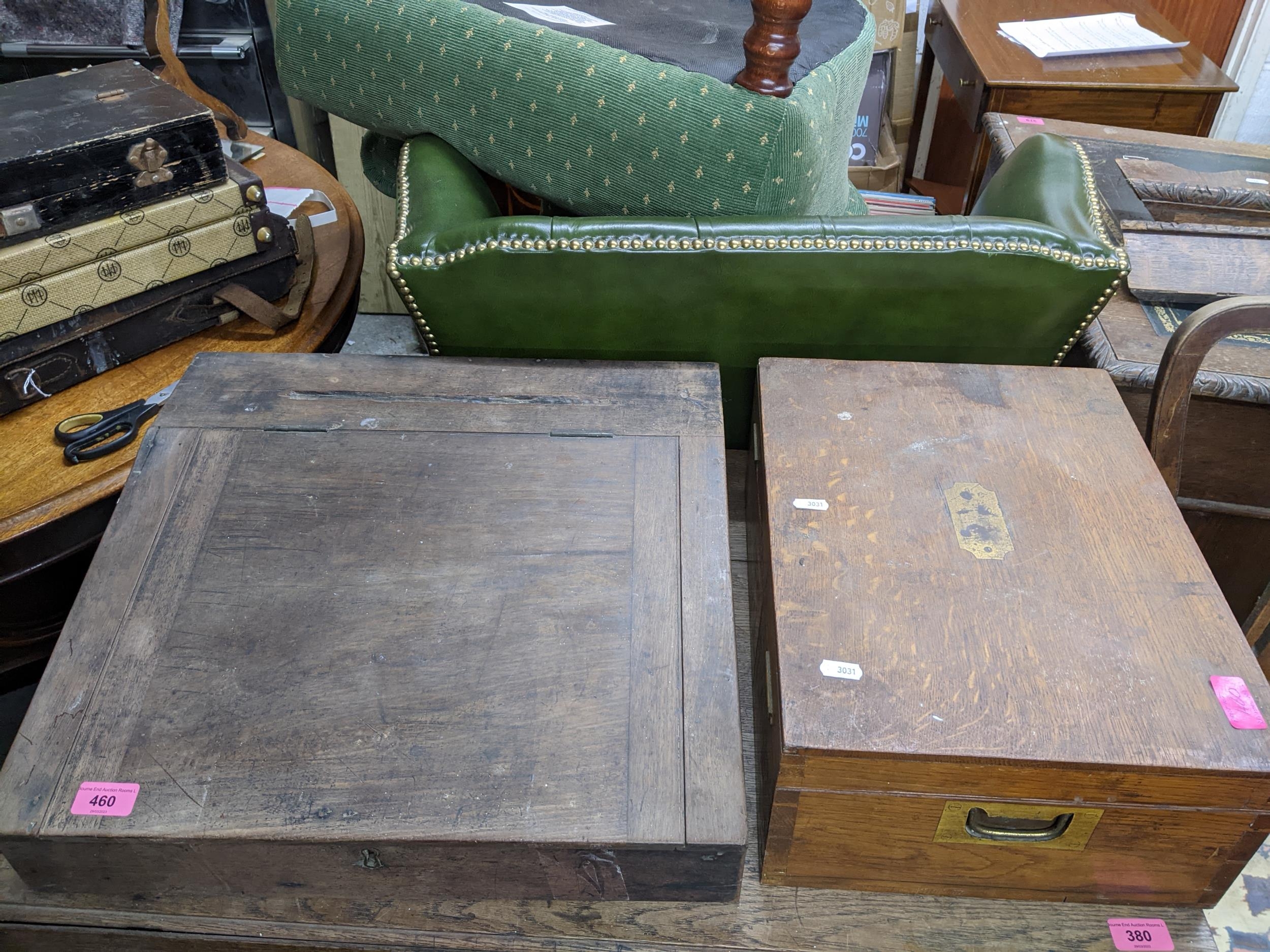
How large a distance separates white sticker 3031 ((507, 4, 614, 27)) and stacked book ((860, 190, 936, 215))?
93cm

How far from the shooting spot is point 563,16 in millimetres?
1425

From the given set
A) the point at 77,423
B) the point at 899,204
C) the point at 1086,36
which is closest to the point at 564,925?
the point at 77,423

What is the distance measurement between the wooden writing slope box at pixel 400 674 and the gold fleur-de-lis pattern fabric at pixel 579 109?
0.36 meters

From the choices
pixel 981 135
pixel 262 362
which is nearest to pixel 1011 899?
pixel 262 362

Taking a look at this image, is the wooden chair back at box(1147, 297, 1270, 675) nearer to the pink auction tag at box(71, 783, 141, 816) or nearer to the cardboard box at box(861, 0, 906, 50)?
the pink auction tag at box(71, 783, 141, 816)

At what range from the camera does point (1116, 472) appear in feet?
3.35

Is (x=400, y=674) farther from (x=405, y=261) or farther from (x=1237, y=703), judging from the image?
(x=1237, y=703)

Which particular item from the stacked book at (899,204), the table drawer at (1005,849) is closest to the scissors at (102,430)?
the table drawer at (1005,849)

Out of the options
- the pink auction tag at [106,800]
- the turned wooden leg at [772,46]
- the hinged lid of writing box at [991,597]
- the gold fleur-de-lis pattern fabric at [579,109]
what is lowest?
the pink auction tag at [106,800]

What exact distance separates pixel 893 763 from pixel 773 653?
0.50 feet

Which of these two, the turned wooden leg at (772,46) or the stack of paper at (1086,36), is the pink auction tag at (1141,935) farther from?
the stack of paper at (1086,36)

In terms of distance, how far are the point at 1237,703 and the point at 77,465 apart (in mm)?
1283

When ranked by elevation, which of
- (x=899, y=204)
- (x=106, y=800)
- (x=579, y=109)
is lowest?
(x=899, y=204)

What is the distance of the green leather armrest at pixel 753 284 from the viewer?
1.12m
